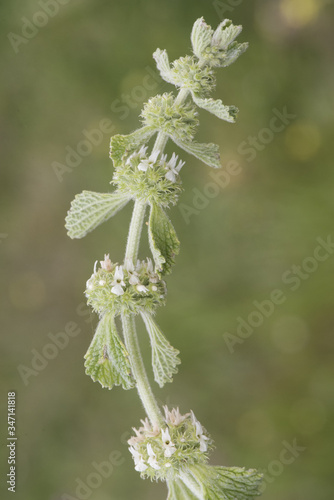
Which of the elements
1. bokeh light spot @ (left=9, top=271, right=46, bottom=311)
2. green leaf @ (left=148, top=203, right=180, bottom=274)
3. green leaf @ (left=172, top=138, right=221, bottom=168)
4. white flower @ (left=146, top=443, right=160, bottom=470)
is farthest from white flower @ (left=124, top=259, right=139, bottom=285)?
bokeh light spot @ (left=9, top=271, right=46, bottom=311)

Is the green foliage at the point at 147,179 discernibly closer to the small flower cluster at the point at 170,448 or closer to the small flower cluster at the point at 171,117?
the small flower cluster at the point at 171,117

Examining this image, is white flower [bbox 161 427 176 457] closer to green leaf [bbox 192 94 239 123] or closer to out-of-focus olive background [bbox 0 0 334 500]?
green leaf [bbox 192 94 239 123]

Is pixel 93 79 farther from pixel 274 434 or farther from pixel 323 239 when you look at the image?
pixel 274 434

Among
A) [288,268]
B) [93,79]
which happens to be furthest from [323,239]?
[93,79]

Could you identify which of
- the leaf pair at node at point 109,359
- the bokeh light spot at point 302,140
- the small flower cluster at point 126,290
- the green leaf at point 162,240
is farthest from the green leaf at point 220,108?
the bokeh light spot at point 302,140

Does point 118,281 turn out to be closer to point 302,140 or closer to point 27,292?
point 27,292
